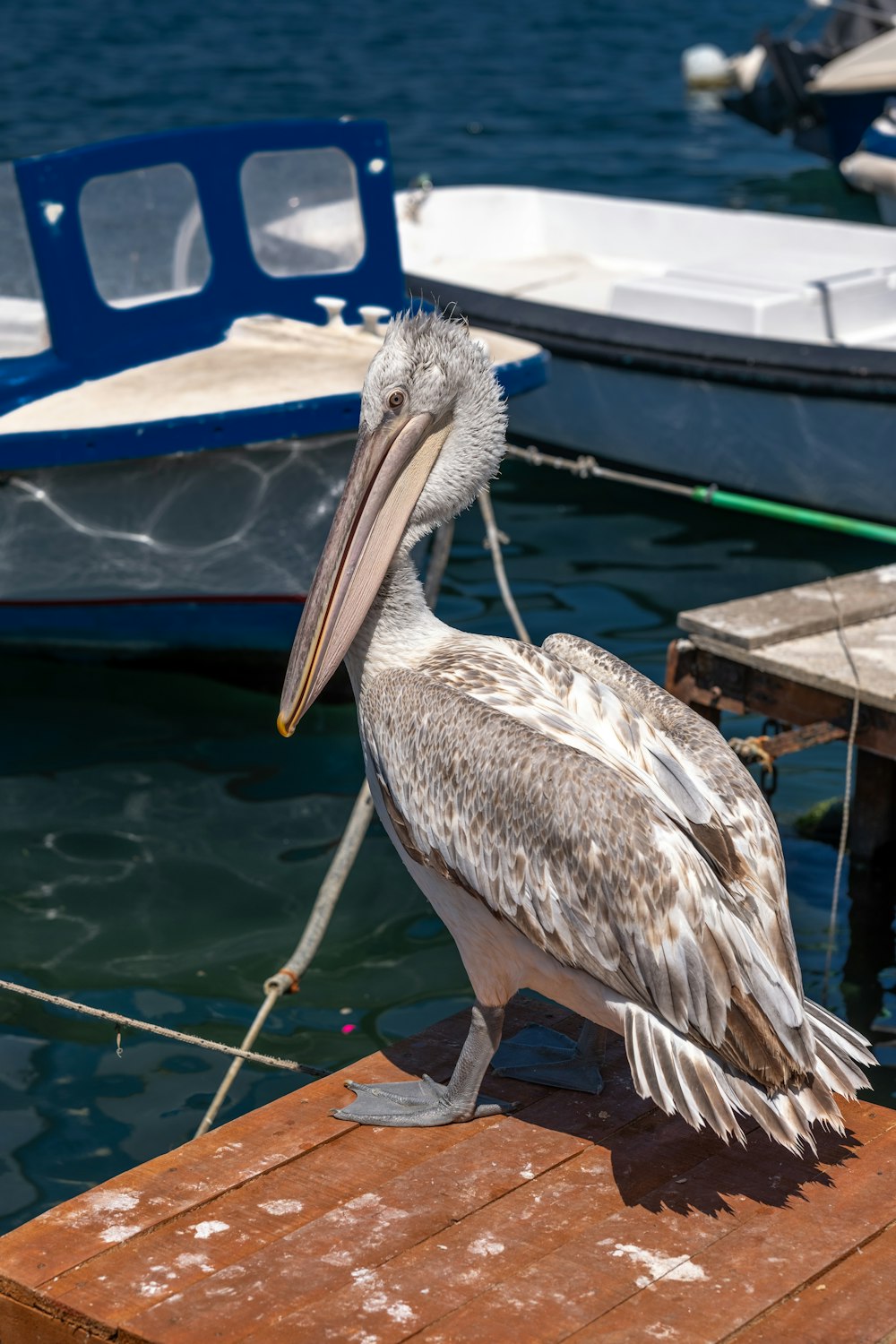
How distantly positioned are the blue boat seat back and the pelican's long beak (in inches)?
152

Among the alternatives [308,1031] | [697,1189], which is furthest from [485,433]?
[308,1031]

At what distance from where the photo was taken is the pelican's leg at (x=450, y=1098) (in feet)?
12.7

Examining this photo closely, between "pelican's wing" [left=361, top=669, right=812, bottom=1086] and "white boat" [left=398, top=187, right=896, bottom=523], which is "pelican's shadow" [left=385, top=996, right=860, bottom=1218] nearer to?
"pelican's wing" [left=361, top=669, right=812, bottom=1086]

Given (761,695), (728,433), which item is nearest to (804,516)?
(761,695)

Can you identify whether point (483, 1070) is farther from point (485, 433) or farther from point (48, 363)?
point (48, 363)

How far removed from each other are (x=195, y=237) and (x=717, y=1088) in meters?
5.96

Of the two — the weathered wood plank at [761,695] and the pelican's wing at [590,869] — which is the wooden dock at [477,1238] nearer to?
the pelican's wing at [590,869]

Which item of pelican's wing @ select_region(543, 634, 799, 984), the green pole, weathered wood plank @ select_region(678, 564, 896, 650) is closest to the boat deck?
the green pole

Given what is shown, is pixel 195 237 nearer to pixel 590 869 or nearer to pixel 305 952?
pixel 305 952

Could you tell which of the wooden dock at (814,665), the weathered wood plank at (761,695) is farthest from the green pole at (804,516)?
the weathered wood plank at (761,695)

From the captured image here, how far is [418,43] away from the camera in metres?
31.6

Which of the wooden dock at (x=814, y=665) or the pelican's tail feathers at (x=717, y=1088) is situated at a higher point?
the pelican's tail feathers at (x=717, y=1088)

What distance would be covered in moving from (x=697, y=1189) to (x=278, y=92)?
84.7 feet

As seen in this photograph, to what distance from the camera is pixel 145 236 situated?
8.28 m
